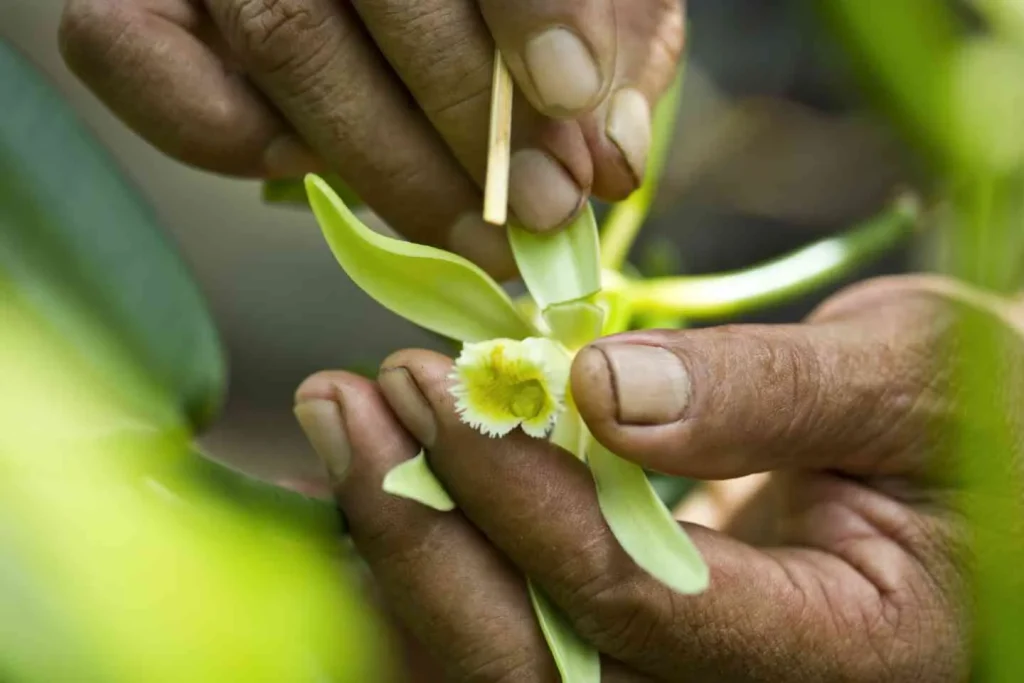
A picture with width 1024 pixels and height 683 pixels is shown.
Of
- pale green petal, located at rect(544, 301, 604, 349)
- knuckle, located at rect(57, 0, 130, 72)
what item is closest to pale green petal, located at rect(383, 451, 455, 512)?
pale green petal, located at rect(544, 301, 604, 349)

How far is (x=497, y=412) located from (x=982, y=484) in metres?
0.27

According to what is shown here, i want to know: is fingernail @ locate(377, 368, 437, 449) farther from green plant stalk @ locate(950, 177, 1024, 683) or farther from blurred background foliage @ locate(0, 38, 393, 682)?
green plant stalk @ locate(950, 177, 1024, 683)

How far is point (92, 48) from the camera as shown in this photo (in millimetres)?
631

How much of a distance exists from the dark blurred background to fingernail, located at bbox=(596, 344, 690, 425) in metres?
0.91

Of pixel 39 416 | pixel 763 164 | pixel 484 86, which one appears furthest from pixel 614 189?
pixel 763 164

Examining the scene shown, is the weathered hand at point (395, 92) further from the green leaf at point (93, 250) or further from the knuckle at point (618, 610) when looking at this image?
the knuckle at point (618, 610)

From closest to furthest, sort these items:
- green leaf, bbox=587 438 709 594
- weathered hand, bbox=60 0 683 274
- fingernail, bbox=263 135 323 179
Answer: green leaf, bbox=587 438 709 594
weathered hand, bbox=60 0 683 274
fingernail, bbox=263 135 323 179

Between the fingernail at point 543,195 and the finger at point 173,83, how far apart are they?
0.18 m

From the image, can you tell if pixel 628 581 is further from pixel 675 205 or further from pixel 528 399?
pixel 675 205

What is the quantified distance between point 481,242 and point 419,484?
19 centimetres

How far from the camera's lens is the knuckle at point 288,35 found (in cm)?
59

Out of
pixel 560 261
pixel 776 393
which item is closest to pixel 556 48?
pixel 560 261

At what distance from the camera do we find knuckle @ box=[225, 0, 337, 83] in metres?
0.59

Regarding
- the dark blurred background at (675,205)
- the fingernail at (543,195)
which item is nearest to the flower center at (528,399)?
the fingernail at (543,195)
